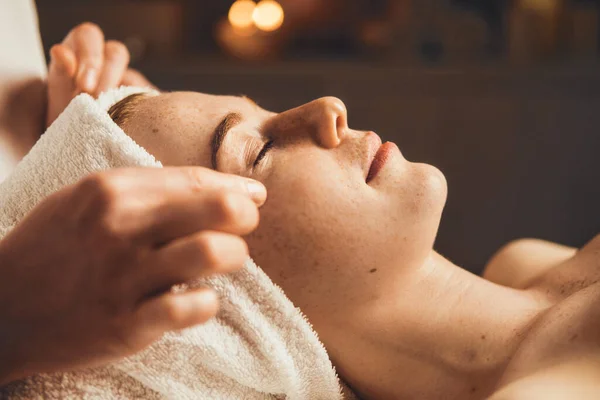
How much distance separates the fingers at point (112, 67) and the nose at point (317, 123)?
50 cm

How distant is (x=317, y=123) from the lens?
3.14 feet

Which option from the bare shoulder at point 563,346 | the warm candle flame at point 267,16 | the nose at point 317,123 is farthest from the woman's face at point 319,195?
the warm candle flame at point 267,16

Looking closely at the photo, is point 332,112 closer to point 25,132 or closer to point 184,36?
point 25,132

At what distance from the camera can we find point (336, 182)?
A: 0.90m

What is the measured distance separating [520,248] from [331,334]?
0.60 m

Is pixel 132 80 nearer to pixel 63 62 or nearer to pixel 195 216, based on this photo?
pixel 63 62

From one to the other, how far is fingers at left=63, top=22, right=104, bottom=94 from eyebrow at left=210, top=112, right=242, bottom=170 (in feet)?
1.50

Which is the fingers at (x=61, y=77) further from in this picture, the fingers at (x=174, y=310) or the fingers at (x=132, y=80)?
the fingers at (x=174, y=310)

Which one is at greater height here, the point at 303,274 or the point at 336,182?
the point at 336,182

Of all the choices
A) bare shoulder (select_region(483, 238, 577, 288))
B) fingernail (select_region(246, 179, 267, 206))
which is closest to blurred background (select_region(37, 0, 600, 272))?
bare shoulder (select_region(483, 238, 577, 288))

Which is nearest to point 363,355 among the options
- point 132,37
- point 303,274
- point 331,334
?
point 331,334

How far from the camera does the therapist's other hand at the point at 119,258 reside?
23.4 inches

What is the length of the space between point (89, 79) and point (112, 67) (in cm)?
8

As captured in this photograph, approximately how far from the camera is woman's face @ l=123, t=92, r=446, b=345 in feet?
2.90
